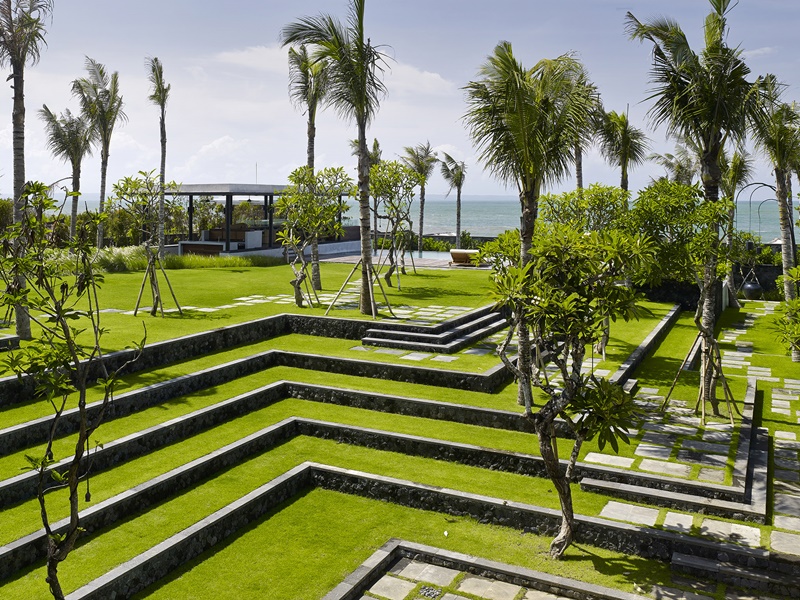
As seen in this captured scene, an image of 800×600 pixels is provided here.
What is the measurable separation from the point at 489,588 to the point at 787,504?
3974 millimetres

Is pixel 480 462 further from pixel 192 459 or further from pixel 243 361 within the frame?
pixel 243 361

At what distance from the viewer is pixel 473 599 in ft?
22.1

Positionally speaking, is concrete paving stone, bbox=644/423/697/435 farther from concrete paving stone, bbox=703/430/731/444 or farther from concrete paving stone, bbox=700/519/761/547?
concrete paving stone, bbox=700/519/761/547

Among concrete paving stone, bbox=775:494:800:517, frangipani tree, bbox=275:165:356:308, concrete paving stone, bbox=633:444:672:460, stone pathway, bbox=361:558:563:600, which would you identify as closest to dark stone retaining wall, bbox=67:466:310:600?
stone pathway, bbox=361:558:563:600

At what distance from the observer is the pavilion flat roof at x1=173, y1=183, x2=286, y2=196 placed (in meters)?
30.7

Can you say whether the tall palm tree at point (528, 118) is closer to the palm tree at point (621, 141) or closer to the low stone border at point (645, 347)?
the low stone border at point (645, 347)

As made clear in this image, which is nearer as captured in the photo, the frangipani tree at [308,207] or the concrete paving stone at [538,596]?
the concrete paving stone at [538,596]

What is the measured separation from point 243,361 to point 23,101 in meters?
6.74

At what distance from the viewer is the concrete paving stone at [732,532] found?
23.8 ft

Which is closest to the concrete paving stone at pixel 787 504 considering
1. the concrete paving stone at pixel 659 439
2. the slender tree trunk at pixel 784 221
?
the concrete paving stone at pixel 659 439

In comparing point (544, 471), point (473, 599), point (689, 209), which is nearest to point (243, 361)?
point (544, 471)

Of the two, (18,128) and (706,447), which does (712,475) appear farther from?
(18,128)

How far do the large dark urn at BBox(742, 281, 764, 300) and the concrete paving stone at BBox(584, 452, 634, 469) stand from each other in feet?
63.6

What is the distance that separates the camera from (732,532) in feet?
24.4
